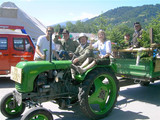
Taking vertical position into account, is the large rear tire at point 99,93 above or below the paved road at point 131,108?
above

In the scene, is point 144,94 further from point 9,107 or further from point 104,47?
point 9,107

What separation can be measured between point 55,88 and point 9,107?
3.42 feet

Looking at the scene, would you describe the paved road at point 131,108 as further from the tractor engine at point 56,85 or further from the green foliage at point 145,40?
the green foliage at point 145,40

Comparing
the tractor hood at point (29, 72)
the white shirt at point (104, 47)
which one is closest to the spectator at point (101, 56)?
the white shirt at point (104, 47)

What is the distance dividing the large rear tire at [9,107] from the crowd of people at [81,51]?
106 cm

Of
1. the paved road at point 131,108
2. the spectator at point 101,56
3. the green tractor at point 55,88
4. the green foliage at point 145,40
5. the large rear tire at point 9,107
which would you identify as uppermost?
the green foliage at point 145,40

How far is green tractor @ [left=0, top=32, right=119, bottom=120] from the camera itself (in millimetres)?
3057

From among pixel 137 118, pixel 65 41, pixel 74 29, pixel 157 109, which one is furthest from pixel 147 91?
pixel 74 29

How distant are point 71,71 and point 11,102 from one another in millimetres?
1351

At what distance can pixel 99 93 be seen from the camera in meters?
3.90

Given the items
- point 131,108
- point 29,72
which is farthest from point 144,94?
point 29,72

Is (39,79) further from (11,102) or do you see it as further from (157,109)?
(157,109)

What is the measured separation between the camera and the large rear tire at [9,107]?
354cm

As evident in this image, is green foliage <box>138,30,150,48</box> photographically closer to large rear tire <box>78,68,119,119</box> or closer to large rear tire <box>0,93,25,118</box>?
large rear tire <box>78,68,119,119</box>
